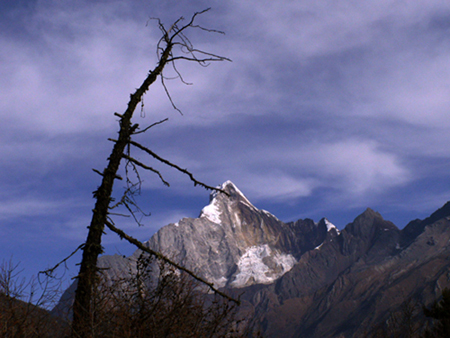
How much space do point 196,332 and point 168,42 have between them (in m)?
5.47

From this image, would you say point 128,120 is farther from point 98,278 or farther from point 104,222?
point 98,278

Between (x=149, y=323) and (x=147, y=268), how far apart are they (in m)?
1.03

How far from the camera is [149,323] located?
7367 mm

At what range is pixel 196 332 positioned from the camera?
7.21m

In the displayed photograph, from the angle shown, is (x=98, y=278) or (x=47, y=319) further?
(x=47, y=319)

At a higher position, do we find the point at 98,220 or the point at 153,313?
the point at 98,220

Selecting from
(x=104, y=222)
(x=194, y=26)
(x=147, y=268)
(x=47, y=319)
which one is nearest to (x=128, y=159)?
(x=104, y=222)

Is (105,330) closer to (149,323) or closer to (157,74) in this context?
(149,323)

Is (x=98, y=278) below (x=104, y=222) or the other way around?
below

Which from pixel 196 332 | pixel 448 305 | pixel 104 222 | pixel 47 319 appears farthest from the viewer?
pixel 448 305

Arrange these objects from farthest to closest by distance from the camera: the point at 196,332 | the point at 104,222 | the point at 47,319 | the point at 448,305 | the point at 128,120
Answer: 1. the point at 448,305
2. the point at 47,319
3. the point at 128,120
4. the point at 104,222
5. the point at 196,332

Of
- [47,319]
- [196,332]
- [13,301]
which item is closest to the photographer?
[196,332]

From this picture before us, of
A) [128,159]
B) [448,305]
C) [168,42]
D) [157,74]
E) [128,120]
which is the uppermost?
[168,42]

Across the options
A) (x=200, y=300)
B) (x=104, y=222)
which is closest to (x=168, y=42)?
(x=104, y=222)
